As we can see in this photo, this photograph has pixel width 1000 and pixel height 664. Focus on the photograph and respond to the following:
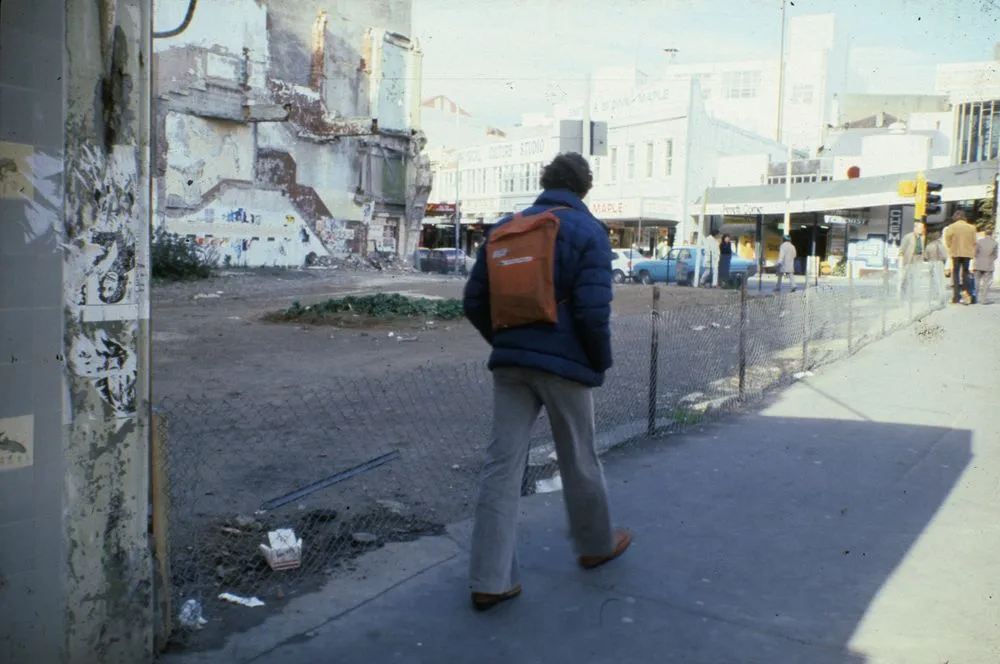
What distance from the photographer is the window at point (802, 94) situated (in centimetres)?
6875

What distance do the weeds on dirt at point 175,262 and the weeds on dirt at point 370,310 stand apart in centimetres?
1261

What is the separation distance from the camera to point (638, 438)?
6922 mm

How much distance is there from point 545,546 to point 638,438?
2.37 meters

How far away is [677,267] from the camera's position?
105 feet

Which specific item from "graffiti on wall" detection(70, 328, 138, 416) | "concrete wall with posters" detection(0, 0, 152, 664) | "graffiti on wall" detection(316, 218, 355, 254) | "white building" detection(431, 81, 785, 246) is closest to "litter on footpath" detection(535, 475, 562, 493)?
"concrete wall with posters" detection(0, 0, 152, 664)

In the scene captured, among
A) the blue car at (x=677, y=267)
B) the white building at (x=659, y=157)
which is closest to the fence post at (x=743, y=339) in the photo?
the blue car at (x=677, y=267)

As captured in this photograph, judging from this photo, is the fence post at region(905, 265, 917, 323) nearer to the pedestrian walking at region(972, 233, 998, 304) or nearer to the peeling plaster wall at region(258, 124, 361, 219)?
the pedestrian walking at region(972, 233, 998, 304)

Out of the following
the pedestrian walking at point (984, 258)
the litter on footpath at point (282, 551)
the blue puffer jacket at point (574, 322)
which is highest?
the pedestrian walking at point (984, 258)

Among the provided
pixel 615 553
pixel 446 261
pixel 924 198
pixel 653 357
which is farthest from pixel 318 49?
pixel 615 553

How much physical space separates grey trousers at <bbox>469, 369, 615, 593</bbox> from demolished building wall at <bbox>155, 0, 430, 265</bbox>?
30956mm

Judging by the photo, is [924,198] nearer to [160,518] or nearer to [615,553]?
[615,553]

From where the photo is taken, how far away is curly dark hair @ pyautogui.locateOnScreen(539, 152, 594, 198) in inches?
165

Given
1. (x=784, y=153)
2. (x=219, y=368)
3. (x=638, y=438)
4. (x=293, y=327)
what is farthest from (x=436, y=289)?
(x=784, y=153)

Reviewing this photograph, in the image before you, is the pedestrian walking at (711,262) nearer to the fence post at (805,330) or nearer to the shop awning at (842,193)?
the shop awning at (842,193)
